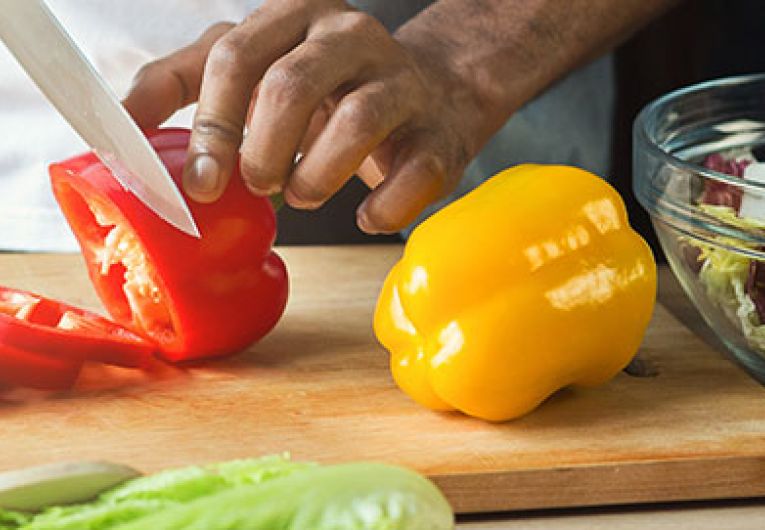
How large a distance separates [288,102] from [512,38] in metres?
0.43

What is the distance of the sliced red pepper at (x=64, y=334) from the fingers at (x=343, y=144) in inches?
10.0

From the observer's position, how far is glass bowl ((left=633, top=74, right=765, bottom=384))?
51.0 inches

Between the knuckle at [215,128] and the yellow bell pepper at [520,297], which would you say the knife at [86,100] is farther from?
the yellow bell pepper at [520,297]

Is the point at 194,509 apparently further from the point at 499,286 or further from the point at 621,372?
the point at 621,372

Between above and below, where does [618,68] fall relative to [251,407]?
below

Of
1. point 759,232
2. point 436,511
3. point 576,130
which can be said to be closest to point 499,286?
point 759,232

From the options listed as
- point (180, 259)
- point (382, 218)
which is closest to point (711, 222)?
point (382, 218)

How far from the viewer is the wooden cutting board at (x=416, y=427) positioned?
1.19 m

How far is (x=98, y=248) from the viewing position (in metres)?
1.50

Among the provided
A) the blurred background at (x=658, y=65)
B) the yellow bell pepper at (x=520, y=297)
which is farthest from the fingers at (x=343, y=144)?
the blurred background at (x=658, y=65)

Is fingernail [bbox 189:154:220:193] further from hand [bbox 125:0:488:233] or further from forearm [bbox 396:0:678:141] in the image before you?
forearm [bbox 396:0:678:141]

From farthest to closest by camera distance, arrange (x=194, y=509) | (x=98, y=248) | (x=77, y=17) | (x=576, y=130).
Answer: (x=576, y=130)
(x=77, y=17)
(x=98, y=248)
(x=194, y=509)

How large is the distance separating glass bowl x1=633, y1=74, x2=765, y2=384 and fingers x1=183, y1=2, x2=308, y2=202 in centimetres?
44

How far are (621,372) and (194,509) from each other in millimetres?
650
